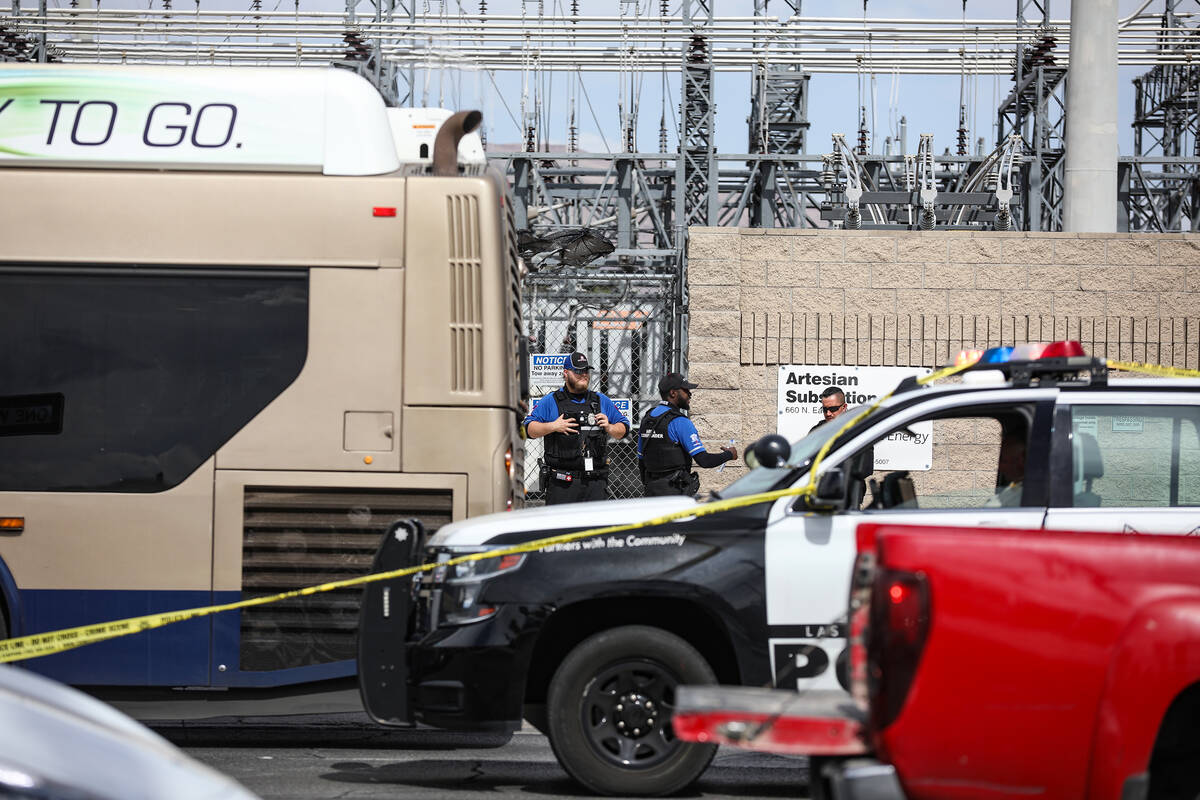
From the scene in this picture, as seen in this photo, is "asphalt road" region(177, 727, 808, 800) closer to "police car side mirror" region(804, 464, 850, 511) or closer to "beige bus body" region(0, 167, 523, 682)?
"beige bus body" region(0, 167, 523, 682)

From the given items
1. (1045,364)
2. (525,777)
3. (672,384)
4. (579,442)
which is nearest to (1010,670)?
(1045,364)

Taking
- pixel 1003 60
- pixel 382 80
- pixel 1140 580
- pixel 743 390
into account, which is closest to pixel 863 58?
pixel 1003 60

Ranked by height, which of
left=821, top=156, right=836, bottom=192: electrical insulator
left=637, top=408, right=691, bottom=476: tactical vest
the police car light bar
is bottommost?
left=637, top=408, right=691, bottom=476: tactical vest

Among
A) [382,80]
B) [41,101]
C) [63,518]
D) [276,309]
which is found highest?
[382,80]

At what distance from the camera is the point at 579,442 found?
10867 mm

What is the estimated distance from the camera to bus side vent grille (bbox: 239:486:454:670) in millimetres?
7246

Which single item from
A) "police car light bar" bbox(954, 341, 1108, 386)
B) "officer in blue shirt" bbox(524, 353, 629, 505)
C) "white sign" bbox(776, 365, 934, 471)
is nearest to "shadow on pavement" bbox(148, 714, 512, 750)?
"officer in blue shirt" bbox(524, 353, 629, 505)

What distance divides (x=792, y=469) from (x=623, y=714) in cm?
133

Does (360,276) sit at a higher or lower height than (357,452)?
higher

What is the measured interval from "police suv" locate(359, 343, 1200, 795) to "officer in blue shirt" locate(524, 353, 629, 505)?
14.9ft

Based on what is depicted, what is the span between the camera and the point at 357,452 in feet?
24.0

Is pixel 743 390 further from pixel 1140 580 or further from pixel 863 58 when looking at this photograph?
pixel 863 58

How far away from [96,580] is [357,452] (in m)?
1.50

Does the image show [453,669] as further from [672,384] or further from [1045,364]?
[672,384]
